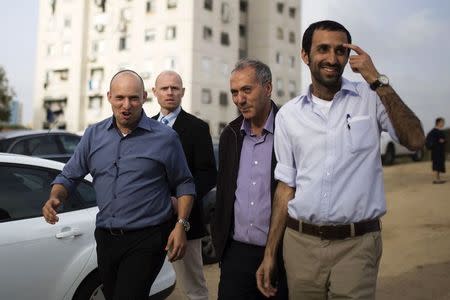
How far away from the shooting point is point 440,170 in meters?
14.3

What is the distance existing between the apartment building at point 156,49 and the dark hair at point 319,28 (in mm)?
36032

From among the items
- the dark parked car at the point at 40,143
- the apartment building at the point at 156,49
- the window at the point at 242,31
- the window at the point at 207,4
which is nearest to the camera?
the dark parked car at the point at 40,143

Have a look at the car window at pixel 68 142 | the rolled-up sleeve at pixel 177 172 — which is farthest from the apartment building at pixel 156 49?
the rolled-up sleeve at pixel 177 172

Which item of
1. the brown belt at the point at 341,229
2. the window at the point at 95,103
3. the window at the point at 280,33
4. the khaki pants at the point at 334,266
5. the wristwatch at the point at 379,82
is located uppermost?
the window at the point at 280,33

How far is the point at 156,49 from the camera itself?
1613 inches

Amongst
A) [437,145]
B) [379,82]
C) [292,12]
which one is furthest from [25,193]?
[292,12]

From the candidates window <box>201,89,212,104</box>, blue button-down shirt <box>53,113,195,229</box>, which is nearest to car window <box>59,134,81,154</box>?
blue button-down shirt <box>53,113,195,229</box>

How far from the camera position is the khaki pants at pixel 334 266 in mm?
2346

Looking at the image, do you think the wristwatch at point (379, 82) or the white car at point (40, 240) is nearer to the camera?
the wristwatch at point (379, 82)

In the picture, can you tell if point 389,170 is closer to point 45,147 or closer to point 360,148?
point 45,147

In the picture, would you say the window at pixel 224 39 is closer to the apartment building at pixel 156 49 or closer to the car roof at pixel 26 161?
the apartment building at pixel 156 49

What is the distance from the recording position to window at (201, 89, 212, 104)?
133ft

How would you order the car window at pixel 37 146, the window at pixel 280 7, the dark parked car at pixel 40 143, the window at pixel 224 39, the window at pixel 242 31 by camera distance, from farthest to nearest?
the window at pixel 242 31 < the window at pixel 280 7 < the window at pixel 224 39 < the car window at pixel 37 146 < the dark parked car at pixel 40 143

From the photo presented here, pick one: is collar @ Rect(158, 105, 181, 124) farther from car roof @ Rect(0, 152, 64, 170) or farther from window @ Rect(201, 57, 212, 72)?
window @ Rect(201, 57, 212, 72)
